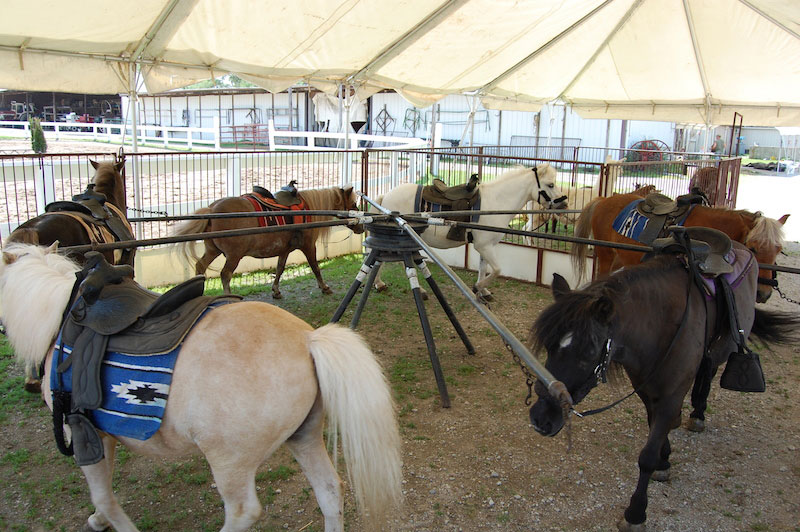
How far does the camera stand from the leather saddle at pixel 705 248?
110 inches

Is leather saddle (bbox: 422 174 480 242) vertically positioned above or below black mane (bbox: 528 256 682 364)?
above

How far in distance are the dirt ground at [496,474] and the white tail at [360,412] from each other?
754 millimetres

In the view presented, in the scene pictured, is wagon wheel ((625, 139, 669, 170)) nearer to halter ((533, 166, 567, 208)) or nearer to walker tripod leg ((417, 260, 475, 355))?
halter ((533, 166, 567, 208))

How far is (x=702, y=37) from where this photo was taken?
9.43 m

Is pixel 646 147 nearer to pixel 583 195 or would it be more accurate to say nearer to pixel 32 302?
pixel 583 195

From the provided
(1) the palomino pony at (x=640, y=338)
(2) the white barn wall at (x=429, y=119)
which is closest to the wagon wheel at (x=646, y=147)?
(2) the white barn wall at (x=429, y=119)

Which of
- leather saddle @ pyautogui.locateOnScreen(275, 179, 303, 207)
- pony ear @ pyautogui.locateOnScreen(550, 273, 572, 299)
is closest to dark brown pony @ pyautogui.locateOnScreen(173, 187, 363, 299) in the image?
leather saddle @ pyautogui.locateOnScreen(275, 179, 303, 207)

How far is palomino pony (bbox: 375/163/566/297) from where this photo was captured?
22.2ft

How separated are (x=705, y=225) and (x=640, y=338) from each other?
2.74 metres

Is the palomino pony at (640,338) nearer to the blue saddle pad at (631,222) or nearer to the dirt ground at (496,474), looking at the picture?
the dirt ground at (496,474)

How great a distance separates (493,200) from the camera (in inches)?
279

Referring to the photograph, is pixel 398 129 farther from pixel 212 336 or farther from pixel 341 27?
pixel 212 336

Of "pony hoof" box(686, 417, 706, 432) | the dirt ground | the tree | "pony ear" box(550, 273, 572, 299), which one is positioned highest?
the tree

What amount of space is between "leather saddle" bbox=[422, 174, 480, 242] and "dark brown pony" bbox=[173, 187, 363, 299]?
3.67 feet
